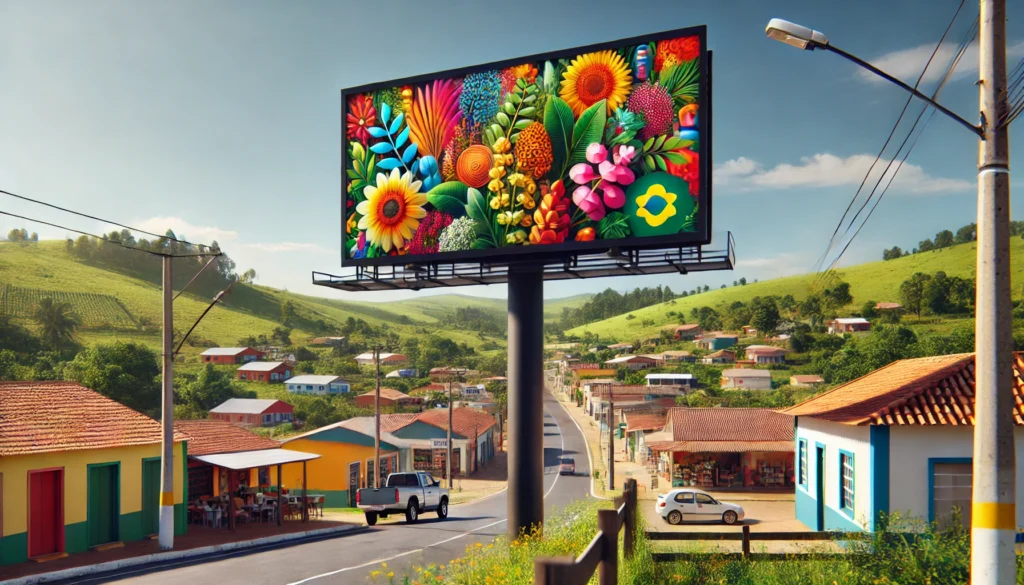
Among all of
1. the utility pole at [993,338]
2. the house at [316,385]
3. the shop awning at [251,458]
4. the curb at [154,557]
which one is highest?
the utility pole at [993,338]

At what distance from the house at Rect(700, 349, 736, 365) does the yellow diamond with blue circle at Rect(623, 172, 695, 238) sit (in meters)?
123

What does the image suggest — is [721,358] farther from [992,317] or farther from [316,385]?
[992,317]

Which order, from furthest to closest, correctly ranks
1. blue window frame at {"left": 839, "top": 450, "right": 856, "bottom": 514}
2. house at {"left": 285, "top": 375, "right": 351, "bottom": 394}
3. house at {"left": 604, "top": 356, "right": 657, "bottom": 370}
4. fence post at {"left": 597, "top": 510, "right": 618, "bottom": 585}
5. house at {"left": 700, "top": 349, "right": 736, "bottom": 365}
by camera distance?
house at {"left": 604, "top": 356, "right": 657, "bottom": 370} → house at {"left": 700, "top": 349, "right": 736, "bottom": 365} → house at {"left": 285, "top": 375, "right": 351, "bottom": 394} → blue window frame at {"left": 839, "top": 450, "right": 856, "bottom": 514} → fence post at {"left": 597, "top": 510, "right": 618, "bottom": 585}

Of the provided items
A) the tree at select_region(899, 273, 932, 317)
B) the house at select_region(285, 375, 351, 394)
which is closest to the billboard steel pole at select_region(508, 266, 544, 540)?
the house at select_region(285, 375, 351, 394)

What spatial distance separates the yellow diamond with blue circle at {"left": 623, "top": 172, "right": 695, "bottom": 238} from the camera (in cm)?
1538

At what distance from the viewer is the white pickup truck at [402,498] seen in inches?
1117

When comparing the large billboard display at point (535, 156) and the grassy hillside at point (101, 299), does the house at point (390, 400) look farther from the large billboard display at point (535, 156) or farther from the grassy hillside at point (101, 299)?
the large billboard display at point (535, 156)

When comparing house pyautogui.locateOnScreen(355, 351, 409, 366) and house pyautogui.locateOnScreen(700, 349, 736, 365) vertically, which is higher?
house pyautogui.locateOnScreen(700, 349, 736, 365)

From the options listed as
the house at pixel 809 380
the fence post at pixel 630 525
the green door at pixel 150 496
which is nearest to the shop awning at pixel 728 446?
the green door at pixel 150 496

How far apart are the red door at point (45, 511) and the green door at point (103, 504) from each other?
3.53 ft

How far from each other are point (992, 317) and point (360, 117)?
14.8 metres

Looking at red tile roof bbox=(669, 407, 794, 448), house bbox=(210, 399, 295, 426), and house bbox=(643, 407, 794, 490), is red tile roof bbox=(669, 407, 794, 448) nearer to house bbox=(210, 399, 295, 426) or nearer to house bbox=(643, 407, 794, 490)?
house bbox=(643, 407, 794, 490)

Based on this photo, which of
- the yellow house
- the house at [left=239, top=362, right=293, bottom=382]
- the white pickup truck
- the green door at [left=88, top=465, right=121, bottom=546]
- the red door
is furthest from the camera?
the house at [left=239, top=362, right=293, bottom=382]

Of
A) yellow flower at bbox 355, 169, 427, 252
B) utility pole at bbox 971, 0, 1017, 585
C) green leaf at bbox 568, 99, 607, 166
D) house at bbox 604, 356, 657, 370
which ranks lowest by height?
house at bbox 604, 356, 657, 370
